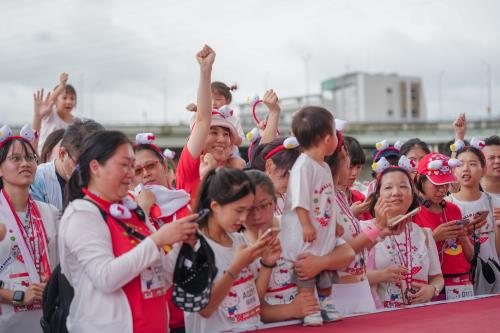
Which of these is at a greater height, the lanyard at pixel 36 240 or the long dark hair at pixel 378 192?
the long dark hair at pixel 378 192

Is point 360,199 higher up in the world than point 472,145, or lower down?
lower down

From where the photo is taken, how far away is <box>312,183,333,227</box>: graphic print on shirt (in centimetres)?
375

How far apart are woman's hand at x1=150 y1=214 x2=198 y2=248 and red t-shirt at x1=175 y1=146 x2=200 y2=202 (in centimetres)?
141

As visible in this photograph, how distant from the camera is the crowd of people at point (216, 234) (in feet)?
10.1

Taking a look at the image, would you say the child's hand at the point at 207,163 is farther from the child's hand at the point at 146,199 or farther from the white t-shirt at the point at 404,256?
the white t-shirt at the point at 404,256

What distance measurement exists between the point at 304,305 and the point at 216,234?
0.65 metres

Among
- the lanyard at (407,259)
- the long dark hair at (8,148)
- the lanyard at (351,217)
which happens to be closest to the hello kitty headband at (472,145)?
the lanyard at (407,259)

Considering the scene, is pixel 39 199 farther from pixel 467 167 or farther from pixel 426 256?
pixel 467 167

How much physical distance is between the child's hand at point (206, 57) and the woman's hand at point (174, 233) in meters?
1.60

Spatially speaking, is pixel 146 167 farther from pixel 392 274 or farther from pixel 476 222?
pixel 476 222

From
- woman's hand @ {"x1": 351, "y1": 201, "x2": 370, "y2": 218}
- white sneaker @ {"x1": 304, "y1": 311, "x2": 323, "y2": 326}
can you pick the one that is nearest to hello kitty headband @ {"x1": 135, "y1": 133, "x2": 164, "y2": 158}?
white sneaker @ {"x1": 304, "y1": 311, "x2": 323, "y2": 326}

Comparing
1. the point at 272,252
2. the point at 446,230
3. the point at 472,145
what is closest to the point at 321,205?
the point at 272,252

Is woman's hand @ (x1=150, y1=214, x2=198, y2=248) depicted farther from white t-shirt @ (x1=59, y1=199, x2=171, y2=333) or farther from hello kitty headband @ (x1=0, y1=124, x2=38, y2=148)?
hello kitty headband @ (x1=0, y1=124, x2=38, y2=148)

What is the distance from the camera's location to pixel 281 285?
3789mm
